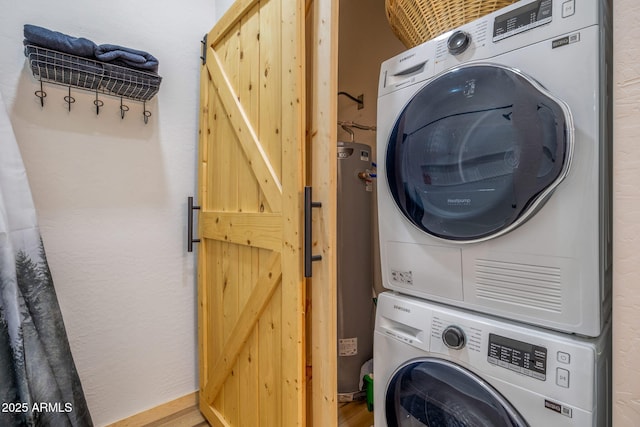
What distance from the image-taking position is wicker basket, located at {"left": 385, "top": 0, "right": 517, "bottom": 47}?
88 centimetres

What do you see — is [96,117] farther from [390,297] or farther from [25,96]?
[390,297]

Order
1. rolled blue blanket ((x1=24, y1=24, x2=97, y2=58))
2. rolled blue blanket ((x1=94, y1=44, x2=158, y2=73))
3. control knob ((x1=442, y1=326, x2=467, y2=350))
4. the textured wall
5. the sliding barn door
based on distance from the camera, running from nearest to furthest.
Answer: the textured wall < control knob ((x1=442, y1=326, x2=467, y2=350)) < the sliding barn door < rolled blue blanket ((x1=24, y1=24, x2=97, y2=58)) < rolled blue blanket ((x1=94, y1=44, x2=158, y2=73))

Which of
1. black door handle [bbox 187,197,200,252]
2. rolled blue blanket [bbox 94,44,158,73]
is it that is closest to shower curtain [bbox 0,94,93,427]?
rolled blue blanket [bbox 94,44,158,73]

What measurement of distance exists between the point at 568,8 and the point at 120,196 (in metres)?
1.79

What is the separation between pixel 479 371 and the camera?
2.46ft

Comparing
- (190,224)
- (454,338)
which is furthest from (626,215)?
(190,224)

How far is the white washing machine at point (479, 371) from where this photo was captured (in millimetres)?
616

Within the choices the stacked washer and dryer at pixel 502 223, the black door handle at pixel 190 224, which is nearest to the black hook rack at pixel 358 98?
the stacked washer and dryer at pixel 502 223

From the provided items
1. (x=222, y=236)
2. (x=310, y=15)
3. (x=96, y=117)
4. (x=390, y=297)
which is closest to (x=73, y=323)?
(x=222, y=236)

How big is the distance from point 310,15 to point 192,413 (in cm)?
203

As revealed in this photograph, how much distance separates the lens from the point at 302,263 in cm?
98

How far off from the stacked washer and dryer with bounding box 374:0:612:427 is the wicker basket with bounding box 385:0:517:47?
0.37ft

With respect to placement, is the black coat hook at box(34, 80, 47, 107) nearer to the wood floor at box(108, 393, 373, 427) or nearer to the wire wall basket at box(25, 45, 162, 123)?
the wire wall basket at box(25, 45, 162, 123)

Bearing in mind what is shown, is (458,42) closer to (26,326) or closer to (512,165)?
(512,165)
